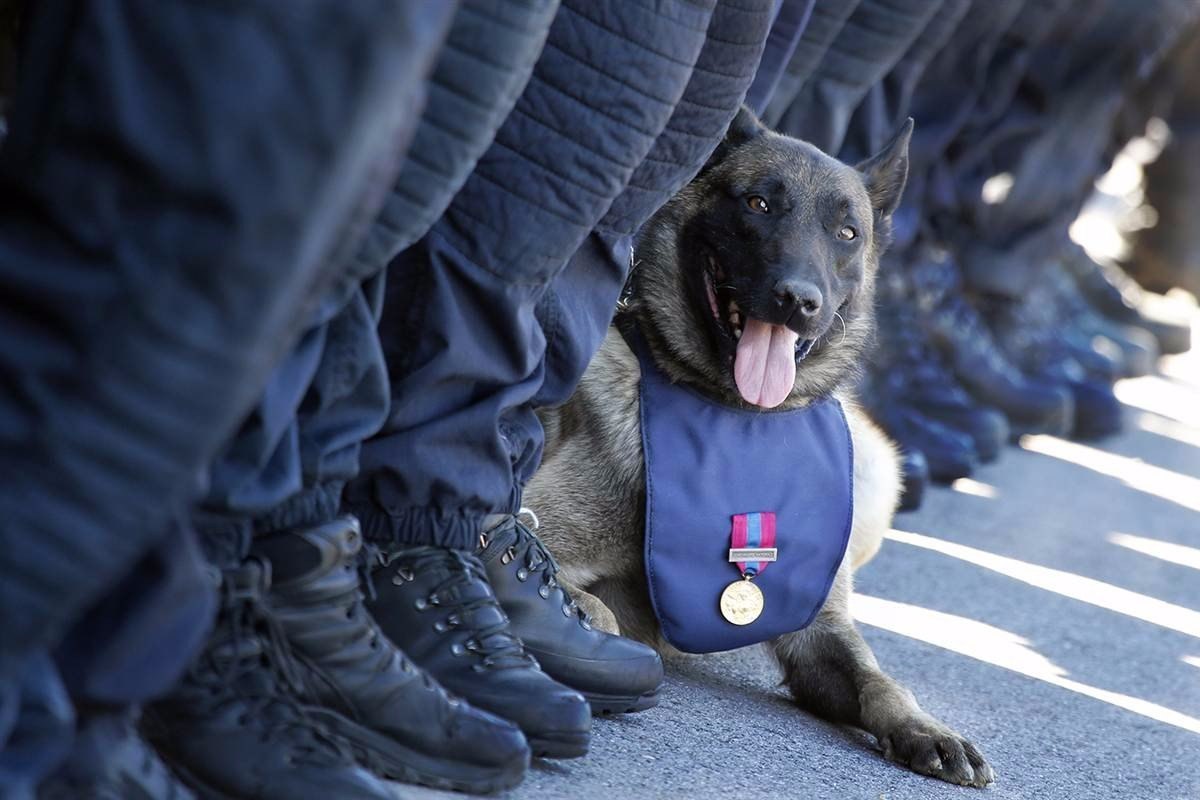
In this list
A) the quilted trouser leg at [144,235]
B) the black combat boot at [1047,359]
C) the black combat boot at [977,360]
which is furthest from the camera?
the black combat boot at [1047,359]

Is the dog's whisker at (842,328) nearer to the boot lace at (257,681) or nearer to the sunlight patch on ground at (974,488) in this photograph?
Result: the boot lace at (257,681)

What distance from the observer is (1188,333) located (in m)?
9.51

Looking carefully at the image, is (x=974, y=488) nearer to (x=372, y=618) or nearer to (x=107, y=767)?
(x=372, y=618)

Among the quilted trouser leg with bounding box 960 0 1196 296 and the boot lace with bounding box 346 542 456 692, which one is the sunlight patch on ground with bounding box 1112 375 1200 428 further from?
the boot lace with bounding box 346 542 456 692

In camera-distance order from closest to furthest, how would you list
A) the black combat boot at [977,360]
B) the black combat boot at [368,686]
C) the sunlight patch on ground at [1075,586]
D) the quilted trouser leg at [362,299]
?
the quilted trouser leg at [362,299] < the black combat boot at [368,686] < the sunlight patch on ground at [1075,586] < the black combat boot at [977,360]

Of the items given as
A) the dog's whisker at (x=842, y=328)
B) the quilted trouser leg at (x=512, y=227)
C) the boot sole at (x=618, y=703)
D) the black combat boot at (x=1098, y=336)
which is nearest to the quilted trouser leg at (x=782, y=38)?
the dog's whisker at (x=842, y=328)

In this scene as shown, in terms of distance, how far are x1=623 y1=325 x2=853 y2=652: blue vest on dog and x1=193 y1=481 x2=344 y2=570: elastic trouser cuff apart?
0.88 m

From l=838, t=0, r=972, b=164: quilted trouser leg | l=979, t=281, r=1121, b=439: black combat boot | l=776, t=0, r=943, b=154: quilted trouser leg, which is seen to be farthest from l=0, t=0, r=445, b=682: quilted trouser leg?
l=979, t=281, r=1121, b=439: black combat boot

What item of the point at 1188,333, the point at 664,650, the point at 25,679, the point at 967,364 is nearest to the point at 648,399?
the point at 664,650

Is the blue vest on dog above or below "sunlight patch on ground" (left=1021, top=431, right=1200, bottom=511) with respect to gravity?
above

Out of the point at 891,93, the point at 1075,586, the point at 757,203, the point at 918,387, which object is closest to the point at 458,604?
the point at 757,203

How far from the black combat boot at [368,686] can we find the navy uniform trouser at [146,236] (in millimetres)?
565

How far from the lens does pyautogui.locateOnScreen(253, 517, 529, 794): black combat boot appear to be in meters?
1.59

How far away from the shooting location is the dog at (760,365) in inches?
102
